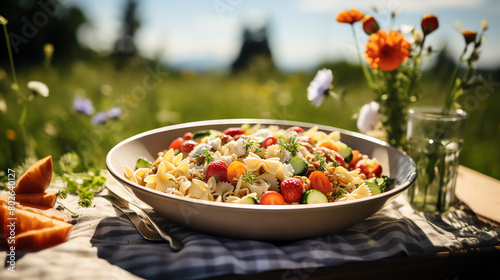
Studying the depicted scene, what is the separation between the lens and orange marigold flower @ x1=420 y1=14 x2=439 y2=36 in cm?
193

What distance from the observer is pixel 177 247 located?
4.81 ft

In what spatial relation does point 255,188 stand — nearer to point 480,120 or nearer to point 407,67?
point 407,67

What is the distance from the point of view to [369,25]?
2086mm

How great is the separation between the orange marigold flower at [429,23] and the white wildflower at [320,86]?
1.75 feet

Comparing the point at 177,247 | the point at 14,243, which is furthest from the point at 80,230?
the point at 177,247

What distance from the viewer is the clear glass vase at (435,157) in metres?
1.95

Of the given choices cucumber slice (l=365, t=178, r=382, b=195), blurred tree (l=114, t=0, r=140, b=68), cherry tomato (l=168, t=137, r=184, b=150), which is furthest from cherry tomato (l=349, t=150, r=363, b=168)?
blurred tree (l=114, t=0, r=140, b=68)

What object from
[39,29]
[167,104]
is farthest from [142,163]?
[39,29]

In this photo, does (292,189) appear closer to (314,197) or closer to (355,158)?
(314,197)

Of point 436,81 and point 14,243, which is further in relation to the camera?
point 436,81

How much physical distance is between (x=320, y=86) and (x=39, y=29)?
462 centimetres

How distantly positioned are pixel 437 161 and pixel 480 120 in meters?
2.67

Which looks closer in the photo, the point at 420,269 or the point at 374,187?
the point at 420,269

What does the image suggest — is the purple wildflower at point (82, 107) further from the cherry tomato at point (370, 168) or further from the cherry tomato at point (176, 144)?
the cherry tomato at point (370, 168)
